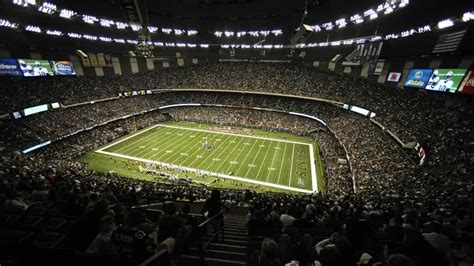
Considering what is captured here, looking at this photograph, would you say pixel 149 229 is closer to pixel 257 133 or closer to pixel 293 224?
pixel 293 224

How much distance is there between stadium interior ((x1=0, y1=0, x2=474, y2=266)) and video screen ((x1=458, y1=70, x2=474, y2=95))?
0.11 m

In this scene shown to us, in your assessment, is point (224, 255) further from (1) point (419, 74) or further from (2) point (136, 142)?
(2) point (136, 142)

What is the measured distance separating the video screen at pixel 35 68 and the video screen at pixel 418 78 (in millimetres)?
57410

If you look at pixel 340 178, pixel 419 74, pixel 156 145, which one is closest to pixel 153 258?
pixel 340 178

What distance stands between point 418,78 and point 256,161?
23194mm

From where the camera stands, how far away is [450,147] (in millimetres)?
18828

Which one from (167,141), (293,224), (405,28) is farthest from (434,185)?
(167,141)

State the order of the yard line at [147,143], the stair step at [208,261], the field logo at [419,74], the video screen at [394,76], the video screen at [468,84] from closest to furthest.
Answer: the stair step at [208,261]
the video screen at [468,84]
the field logo at [419,74]
the video screen at [394,76]
the yard line at [147,143]

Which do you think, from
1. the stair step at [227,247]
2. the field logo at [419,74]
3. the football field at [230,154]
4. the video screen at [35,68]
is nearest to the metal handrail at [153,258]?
the stair step at [227,247]

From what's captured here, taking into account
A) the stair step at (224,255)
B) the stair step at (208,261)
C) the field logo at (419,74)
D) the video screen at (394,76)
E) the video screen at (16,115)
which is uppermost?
the field logo at (419,74)

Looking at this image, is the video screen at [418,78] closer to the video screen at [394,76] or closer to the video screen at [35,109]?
the video screen at [394,76]

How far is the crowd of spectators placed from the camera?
499 cm

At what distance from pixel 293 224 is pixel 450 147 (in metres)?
19.8

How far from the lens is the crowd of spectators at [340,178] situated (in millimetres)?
4988
